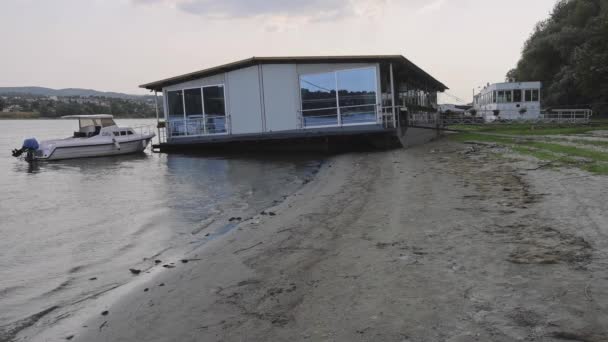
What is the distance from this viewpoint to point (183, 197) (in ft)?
45.9

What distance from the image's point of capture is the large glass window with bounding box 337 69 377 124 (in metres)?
22.6

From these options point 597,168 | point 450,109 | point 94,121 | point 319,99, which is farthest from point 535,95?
point 597,168

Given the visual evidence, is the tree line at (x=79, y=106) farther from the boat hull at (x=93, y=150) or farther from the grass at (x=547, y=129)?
the grass at (x=547, y=129)

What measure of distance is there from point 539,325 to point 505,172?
8.74m

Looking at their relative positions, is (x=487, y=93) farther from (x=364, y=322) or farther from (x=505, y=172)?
(x=364, y=322)

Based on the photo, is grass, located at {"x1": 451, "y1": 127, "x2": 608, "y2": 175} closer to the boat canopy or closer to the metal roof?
the metal roof

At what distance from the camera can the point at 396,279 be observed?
5.00 metres

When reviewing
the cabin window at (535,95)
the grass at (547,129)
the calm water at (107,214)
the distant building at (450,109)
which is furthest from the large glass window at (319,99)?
the distant building at (450,109)

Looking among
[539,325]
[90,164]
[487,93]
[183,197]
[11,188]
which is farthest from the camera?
[487,93]

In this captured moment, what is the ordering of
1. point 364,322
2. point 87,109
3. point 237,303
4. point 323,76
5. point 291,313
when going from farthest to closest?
1. point 87,109
2. point 323,76
3. point 237,303
4. point 291,313
5. point 364,322

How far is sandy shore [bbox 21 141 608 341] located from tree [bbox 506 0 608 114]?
36044mm

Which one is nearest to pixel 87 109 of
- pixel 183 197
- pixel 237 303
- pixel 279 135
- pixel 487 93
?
pixel 487 93

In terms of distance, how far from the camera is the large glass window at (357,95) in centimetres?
2264

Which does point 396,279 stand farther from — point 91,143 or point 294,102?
point 91,143
